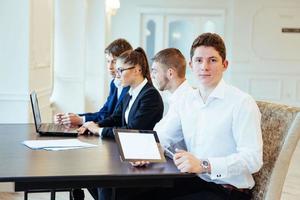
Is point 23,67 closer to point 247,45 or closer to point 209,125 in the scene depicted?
point 209,125

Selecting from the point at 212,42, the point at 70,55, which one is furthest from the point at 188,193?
the point at 70,55

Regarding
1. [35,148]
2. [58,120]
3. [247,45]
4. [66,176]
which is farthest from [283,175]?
[247,45]

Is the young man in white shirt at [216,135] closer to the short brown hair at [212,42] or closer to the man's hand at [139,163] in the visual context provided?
the short brown hair at [212,42]

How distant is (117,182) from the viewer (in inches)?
66.7

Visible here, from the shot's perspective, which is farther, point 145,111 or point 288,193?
point 288,193

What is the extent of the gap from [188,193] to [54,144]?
25.9 inches

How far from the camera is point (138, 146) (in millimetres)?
1877

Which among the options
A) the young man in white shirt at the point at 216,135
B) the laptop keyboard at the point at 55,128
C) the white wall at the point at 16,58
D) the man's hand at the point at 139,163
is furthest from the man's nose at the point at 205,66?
the white wall at the point at 16,58

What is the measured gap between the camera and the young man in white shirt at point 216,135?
70.6 inches

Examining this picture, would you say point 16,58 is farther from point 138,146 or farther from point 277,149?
point 277,149

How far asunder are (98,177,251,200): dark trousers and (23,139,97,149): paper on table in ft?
0.89

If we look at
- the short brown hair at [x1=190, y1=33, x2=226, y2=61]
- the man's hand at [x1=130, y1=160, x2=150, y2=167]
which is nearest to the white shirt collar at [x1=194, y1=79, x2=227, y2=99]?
the short brown hair at [x1=190, y1=33, x2=226, y2=61]

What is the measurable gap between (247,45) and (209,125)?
24.2 feet

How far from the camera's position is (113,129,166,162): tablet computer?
180 centimetres
